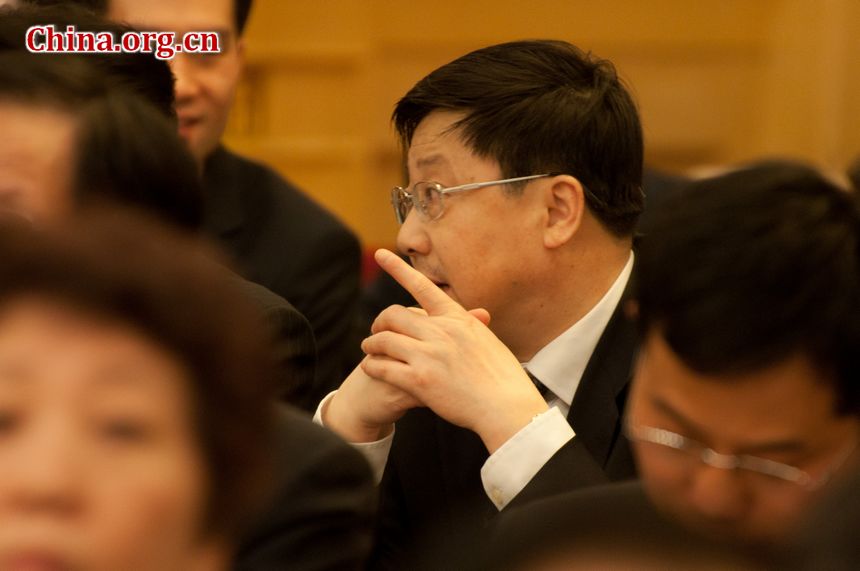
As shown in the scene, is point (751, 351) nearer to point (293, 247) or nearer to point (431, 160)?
point (431, 160)

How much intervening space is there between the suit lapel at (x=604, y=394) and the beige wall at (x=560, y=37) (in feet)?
10.4

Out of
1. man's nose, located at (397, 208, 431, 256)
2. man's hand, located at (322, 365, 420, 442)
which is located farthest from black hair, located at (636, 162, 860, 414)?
man's nose, located at (397, 208, 431, 256)

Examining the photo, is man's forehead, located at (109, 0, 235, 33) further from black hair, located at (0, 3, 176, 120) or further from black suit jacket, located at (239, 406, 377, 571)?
black suit jacket, located at (239, 406, 377, 571)

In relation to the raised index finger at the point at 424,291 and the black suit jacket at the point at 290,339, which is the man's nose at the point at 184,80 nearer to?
the black suit jacket at the point at 290,339

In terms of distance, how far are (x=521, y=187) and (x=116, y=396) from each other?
139 cm

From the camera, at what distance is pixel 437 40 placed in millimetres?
5078

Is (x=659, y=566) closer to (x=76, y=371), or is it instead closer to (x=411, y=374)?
(x=76, y=371)

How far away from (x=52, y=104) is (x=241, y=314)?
0.99m

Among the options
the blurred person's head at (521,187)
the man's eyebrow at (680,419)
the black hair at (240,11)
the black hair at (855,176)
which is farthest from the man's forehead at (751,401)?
the black hair at (240,11)

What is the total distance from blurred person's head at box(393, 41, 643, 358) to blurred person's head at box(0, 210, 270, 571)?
1291 mm

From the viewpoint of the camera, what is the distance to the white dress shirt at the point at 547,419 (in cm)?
165

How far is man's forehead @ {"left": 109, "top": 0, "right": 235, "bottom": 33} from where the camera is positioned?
2.60 meters

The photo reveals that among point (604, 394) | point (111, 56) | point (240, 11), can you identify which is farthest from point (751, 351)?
point (240, 11)

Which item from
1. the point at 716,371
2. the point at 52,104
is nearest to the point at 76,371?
the point at 716,371
